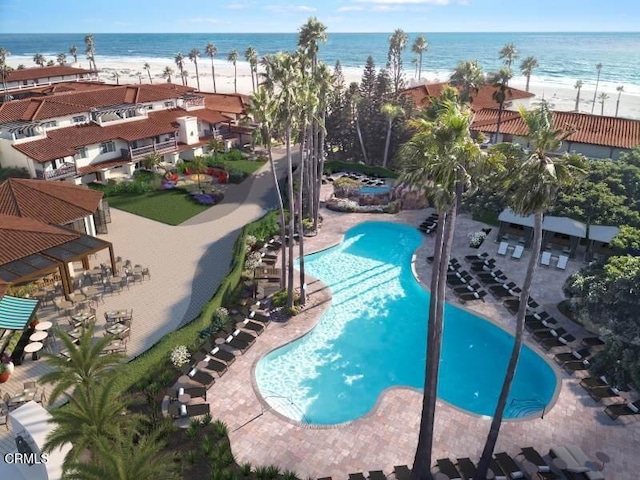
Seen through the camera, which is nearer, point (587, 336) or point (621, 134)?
point (587, 336)

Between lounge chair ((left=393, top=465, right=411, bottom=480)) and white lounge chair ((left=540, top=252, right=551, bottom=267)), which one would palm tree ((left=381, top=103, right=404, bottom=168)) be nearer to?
white lounge chair ((left=540, top=252, right=551, bottom=267))

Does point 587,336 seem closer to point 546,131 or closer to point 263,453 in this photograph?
point 546,131

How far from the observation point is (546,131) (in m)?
12.8

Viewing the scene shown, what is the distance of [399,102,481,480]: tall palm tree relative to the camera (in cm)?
1255

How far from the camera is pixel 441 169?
12586mm

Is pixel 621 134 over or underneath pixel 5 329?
over

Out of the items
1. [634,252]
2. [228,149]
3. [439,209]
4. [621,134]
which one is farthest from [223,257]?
[621,134]

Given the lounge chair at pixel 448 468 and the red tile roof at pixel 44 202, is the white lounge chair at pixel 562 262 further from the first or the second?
the red tile roof at pixel 44 202

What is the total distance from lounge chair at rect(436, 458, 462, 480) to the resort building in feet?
132

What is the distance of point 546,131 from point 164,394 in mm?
17329

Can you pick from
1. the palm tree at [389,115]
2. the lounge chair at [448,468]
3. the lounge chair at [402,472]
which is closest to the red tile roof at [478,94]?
the palm tree at [389,115]

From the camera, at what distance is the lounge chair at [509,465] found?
1602cm

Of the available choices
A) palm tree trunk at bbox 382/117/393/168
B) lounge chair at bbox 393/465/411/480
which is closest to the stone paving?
lounge chair at bbox 393/465/411/480

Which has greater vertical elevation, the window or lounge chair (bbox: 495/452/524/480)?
the window
